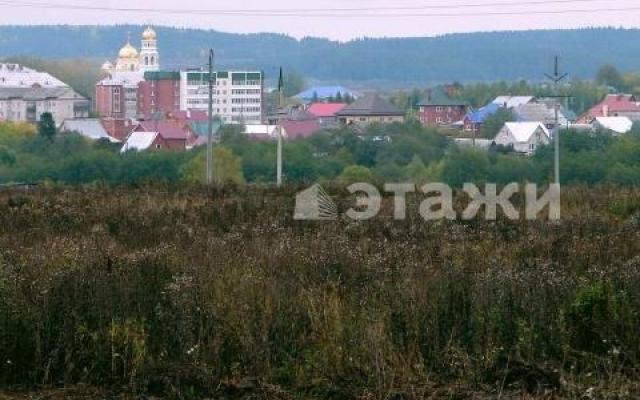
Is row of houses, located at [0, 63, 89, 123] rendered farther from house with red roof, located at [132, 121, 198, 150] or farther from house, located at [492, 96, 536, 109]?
house, located at [492, 96, 536, 109]

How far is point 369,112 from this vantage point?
92312 millimetres

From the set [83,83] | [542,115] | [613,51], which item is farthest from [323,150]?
[613,51]

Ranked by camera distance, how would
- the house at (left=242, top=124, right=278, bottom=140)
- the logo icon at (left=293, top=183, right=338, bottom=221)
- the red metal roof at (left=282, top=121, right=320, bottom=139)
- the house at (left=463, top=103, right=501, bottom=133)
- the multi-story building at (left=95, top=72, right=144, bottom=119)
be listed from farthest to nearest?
the multi-story building at (left=95, top=72, right=144, bottom=119) → the house at (left=463, top=103, right=501, bottom=133) → the red metal roof at (left=282, top=121, right=320, bottom=139) → the house at (left=242, top=124, right=278, bottom=140) → the logo icon at (left=293, top=183, right=338, bottom=221)

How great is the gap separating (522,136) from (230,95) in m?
41.3

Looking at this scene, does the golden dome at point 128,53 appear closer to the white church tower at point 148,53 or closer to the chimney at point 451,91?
the white church tower at point 148,53

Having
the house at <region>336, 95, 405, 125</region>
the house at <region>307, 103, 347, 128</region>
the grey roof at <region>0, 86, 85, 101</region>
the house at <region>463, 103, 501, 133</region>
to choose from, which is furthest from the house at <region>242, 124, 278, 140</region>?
the grey roof at <region>0, 86, 85, 101</region>

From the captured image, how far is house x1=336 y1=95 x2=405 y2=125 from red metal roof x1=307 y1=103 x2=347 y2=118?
17.9 ft

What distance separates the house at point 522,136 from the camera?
62844 mm

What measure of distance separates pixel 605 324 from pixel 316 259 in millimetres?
2495

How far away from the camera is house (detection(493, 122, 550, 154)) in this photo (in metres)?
62.8

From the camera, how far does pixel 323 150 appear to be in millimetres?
60688

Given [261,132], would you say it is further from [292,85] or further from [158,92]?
[292,85]

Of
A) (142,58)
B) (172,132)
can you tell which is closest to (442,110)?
(172,132)

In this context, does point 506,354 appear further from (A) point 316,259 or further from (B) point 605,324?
(A) point 316,259
